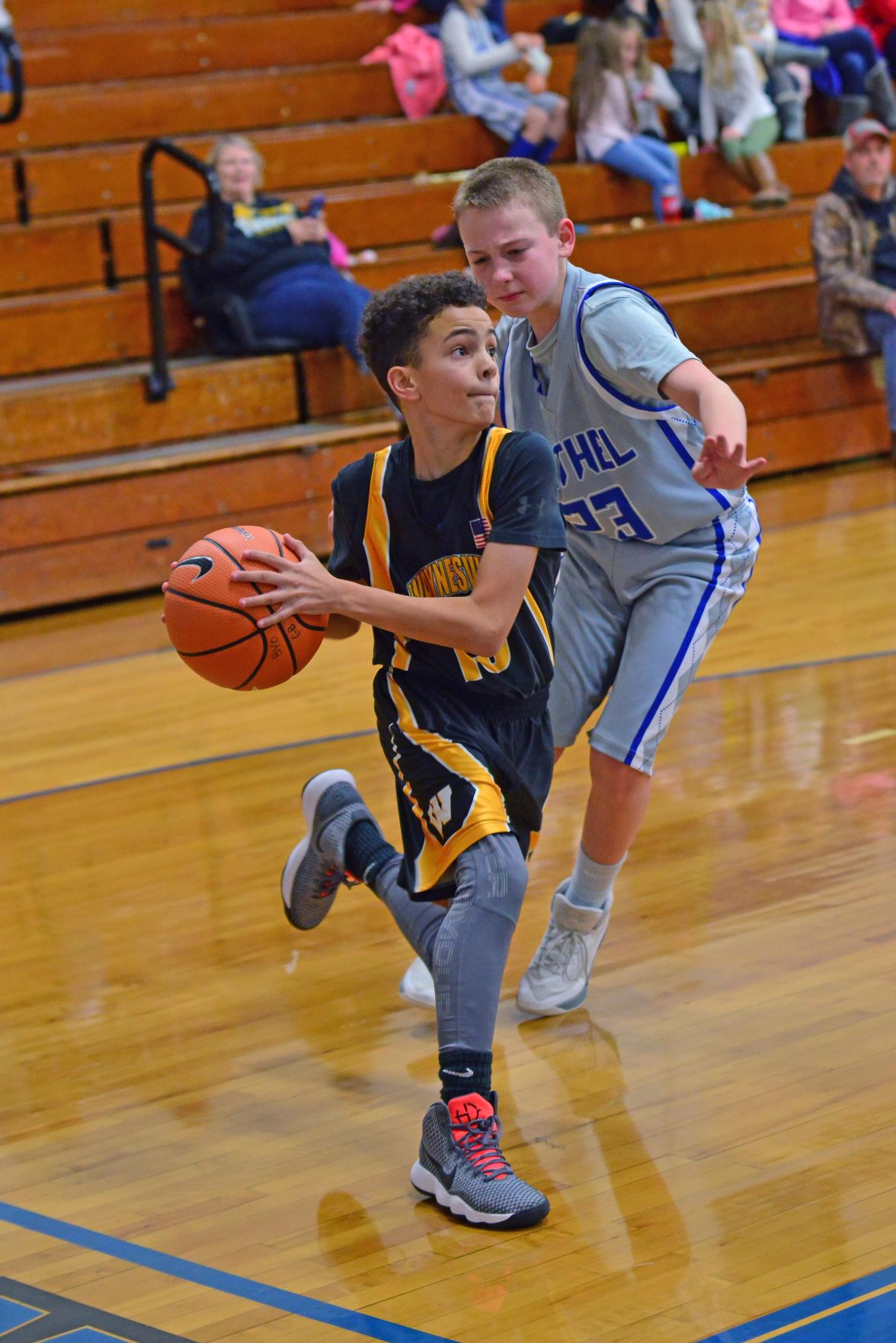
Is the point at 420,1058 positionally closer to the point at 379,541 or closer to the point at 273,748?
the point at 379,541

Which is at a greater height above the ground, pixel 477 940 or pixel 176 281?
pixel 477 940

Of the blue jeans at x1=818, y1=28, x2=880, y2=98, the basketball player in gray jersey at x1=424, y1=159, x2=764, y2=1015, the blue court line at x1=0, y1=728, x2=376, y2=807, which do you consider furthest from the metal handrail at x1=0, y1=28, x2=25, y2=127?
the blue jeans at x1=818, y1=28, x2=880, y2=98

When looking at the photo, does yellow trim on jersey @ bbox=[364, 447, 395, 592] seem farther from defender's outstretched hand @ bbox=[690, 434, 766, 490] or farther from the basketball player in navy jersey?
defender's outstretched hand @ bbox=[690, 434, 766, 490]

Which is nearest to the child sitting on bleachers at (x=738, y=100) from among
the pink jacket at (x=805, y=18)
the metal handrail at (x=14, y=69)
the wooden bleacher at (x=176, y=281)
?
the wooden bleacher at (x=176, y=281)

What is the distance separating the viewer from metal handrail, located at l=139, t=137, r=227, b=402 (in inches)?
297

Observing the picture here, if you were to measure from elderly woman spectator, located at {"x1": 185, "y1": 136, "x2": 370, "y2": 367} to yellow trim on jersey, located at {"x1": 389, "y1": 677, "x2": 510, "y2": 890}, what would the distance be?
5378mm

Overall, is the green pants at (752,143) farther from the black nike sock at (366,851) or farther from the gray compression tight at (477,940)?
the gray compression tight at (477,940)

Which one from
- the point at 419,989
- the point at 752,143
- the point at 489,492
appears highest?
the point at 489,492

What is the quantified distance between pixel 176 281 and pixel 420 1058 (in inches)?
234

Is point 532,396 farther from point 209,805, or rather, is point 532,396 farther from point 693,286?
point 693,286

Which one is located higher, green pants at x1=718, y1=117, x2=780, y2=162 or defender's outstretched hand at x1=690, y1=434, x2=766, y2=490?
defender's outstretched hand at x1=690, y1=434, x2=766, y2=490

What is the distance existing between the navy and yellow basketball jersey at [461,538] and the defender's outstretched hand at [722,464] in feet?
0.73

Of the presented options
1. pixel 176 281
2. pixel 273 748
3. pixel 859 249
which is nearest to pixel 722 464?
pixel 273 748

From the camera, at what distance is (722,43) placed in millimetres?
10406
